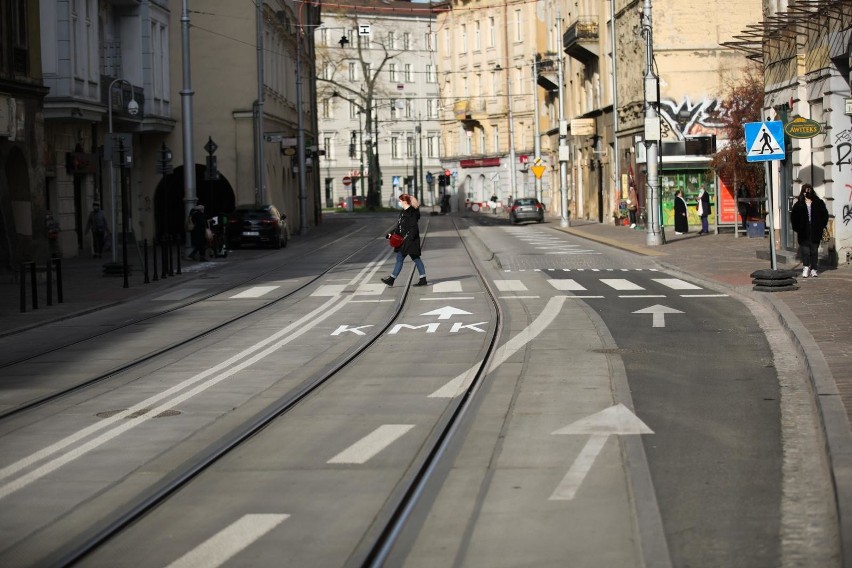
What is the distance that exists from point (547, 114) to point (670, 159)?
4421cm

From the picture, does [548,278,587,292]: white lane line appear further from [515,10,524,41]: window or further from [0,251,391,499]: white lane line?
[515,10,524,41]: window

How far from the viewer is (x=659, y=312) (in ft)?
63.4

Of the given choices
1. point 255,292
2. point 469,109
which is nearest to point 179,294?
point 255,292

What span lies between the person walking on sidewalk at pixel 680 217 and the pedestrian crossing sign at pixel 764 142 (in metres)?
23.6

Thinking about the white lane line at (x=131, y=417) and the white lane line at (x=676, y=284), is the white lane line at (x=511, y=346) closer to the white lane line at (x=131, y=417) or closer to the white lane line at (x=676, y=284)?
the white lane line at (x=131, y=417)

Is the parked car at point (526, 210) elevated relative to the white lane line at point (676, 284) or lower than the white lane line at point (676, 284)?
elevated

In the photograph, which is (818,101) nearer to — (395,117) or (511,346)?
(511,346)

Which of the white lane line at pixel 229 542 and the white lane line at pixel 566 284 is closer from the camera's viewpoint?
the white lane line at pixel 229 542

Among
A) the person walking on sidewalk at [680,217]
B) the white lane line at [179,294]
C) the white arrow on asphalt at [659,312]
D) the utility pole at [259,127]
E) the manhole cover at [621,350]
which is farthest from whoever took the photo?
the utility pole at [259,127]

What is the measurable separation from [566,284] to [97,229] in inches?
807

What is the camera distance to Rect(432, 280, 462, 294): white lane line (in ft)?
79.6

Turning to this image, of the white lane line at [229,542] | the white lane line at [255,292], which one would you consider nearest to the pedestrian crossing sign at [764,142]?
the white lane line at [255,292]

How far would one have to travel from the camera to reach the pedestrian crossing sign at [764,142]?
21.6 m

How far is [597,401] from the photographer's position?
1142 centimetres
